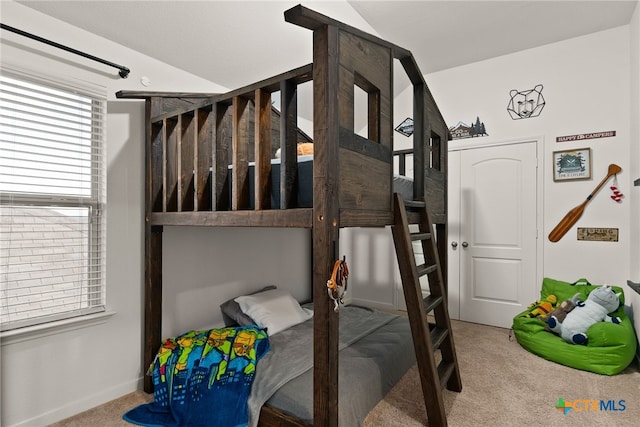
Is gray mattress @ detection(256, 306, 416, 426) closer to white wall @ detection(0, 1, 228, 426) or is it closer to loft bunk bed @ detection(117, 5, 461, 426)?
loft bunk bed @ detection(117, 5, 461, 426)

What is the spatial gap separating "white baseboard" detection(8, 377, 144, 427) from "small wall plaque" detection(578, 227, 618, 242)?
3794 mm

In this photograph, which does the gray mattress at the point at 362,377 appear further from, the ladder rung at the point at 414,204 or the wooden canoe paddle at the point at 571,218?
the wooden canoe paddle at the point at 571,218

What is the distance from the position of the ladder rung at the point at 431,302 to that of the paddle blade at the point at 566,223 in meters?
1.88

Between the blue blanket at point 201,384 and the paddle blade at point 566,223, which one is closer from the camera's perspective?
the blue blanket at point 201,384

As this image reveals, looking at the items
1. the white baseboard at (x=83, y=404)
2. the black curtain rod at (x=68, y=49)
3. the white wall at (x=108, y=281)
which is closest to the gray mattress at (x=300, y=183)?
the white wall at (x=108, y=281)

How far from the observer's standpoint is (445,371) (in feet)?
6.54

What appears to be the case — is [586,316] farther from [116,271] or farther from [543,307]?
[116,271]

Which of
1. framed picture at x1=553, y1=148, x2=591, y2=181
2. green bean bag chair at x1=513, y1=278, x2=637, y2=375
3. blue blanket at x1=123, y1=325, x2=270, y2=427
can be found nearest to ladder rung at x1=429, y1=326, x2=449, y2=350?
blue blanket at x1=123, y1=325, x2=270, y2=427

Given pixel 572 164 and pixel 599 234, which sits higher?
pixel 572 164

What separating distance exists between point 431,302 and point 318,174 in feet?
3.69

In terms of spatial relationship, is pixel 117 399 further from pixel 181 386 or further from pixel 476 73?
pixel 476 73

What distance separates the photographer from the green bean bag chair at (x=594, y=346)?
7.69 feet

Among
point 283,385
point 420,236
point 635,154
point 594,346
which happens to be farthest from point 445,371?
point 635,154

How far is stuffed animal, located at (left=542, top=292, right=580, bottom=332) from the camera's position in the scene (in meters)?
2.71
